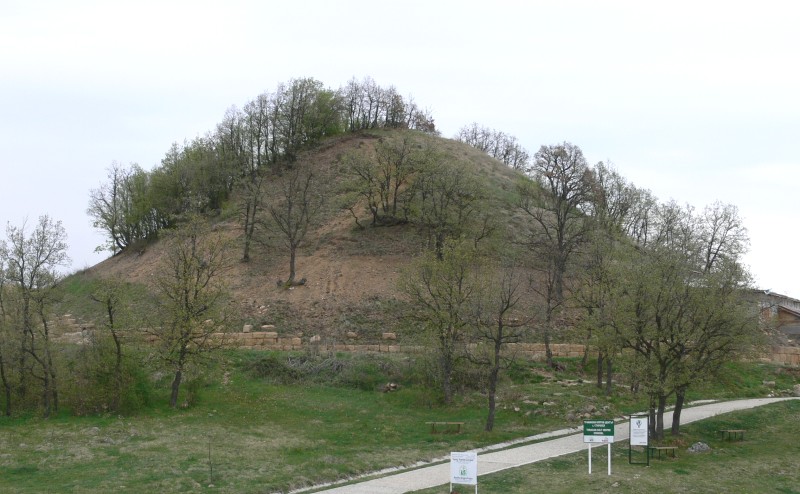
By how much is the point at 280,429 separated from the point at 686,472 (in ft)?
54.6

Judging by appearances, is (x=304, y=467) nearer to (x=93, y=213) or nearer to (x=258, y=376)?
(x=258, y=376)

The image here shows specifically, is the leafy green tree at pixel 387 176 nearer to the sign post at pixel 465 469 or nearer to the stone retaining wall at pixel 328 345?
the stone retaining wall at pixel 328 345

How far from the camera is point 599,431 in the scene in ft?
80.8

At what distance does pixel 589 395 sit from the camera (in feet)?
130

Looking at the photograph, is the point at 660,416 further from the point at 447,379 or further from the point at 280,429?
the point at 280,429

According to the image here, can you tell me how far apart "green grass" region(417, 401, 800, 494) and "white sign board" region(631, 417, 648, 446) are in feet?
3.04

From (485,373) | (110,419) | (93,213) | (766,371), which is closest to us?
(110,419)

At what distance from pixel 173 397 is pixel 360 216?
114 ft

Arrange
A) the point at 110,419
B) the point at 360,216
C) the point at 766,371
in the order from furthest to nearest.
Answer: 1. the point at 360,216
2. the point at 766,371
3. the point at 110,419

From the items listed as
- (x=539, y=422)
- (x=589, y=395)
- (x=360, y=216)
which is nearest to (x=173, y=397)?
(x=539, y=422)

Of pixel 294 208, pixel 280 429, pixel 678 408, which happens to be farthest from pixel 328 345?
pixel 678 408

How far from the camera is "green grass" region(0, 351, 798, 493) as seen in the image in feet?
79.5

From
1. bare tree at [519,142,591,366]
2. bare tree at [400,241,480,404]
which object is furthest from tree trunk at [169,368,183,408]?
bare tree at [519,142,591,366]

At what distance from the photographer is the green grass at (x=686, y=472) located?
2316 centimetres
